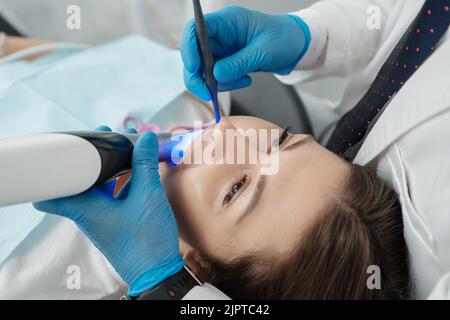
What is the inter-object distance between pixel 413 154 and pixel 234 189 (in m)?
0.34

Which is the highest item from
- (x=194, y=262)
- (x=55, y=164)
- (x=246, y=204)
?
(x=55, y=164)

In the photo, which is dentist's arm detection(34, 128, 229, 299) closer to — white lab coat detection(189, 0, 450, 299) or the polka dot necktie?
white lab coat detection(189, 0, 450, 299)

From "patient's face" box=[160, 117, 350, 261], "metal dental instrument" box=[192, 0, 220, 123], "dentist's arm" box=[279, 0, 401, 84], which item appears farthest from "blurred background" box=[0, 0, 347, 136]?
"patient's face" box=[160, 117, 350, 261]

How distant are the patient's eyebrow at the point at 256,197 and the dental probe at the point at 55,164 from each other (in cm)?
22

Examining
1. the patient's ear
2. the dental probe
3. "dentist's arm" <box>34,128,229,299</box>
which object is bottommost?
the patient's ear

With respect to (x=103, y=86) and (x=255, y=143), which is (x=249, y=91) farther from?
(x=255, y=143)

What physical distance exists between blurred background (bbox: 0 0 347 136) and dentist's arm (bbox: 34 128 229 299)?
44.4 inches

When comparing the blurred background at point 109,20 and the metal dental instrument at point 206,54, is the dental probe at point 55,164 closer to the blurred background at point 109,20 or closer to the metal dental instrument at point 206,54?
the metal dental instrument at point 206,54

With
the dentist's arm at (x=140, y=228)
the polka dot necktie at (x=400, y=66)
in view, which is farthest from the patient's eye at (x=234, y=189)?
the polka dot necktie at (x=400, y=66)

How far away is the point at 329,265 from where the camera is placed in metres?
0.78

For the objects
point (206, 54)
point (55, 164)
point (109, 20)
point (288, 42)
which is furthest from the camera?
point (109, 20)

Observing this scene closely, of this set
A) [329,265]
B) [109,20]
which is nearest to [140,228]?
[329,265]

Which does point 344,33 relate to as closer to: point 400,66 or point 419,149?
point 400,66

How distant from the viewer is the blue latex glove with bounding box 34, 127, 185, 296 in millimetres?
713
